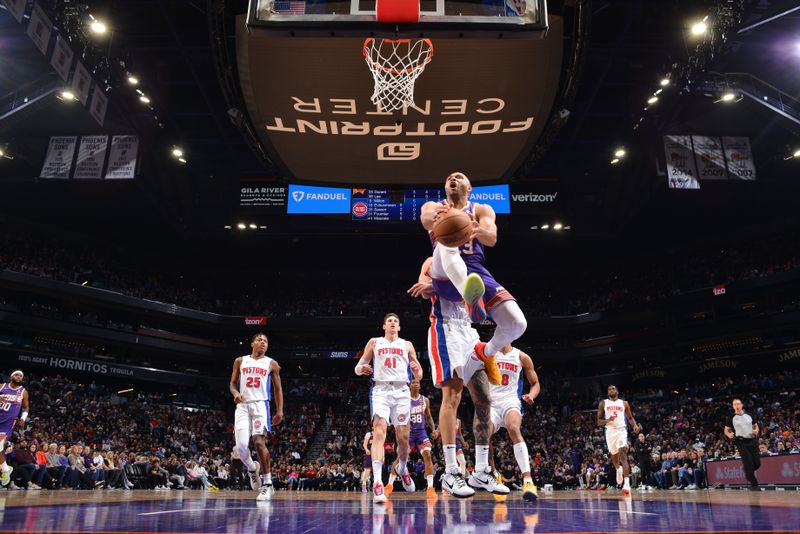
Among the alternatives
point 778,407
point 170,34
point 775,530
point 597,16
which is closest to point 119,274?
point 170,34

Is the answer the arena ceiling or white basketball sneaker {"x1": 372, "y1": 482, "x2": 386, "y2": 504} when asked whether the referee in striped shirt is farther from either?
white basketball sneaker {"x1": 372, "y1": 482, "x2": 386, "y2": 504}

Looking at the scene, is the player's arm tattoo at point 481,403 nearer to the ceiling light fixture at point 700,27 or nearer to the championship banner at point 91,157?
the ceiling light fixture at point 700,27

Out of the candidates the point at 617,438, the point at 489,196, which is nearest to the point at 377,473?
the point at 617,438

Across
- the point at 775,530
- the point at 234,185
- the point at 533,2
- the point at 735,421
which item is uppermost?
the point at 234,185

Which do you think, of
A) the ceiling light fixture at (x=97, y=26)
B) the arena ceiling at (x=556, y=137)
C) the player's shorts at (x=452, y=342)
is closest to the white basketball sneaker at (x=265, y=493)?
the player's shorts at (x=452, y=342)

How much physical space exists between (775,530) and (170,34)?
2168 centimetres

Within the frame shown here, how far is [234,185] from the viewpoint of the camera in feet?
89.1

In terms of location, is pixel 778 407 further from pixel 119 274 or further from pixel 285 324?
pixel 119 274

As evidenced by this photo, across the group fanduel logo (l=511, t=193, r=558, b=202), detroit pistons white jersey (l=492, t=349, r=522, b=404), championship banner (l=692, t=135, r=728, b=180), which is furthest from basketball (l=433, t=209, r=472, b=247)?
fanduel logo (l=511, t=193, r=558, b=202)

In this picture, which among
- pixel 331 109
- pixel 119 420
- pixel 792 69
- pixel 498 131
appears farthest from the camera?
pixel 119 420

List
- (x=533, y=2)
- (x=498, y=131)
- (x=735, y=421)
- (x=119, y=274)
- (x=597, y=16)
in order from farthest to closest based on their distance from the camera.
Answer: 1. (x=119, y=274)
2. (x=597, y=16)
3. (x=498, y=131)
4. (x=735, y=421)
5. (x=533, y=2)

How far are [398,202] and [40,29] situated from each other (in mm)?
13982

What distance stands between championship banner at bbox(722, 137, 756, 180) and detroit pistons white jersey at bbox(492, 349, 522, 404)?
18.6 meters

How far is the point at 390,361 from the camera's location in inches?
328
